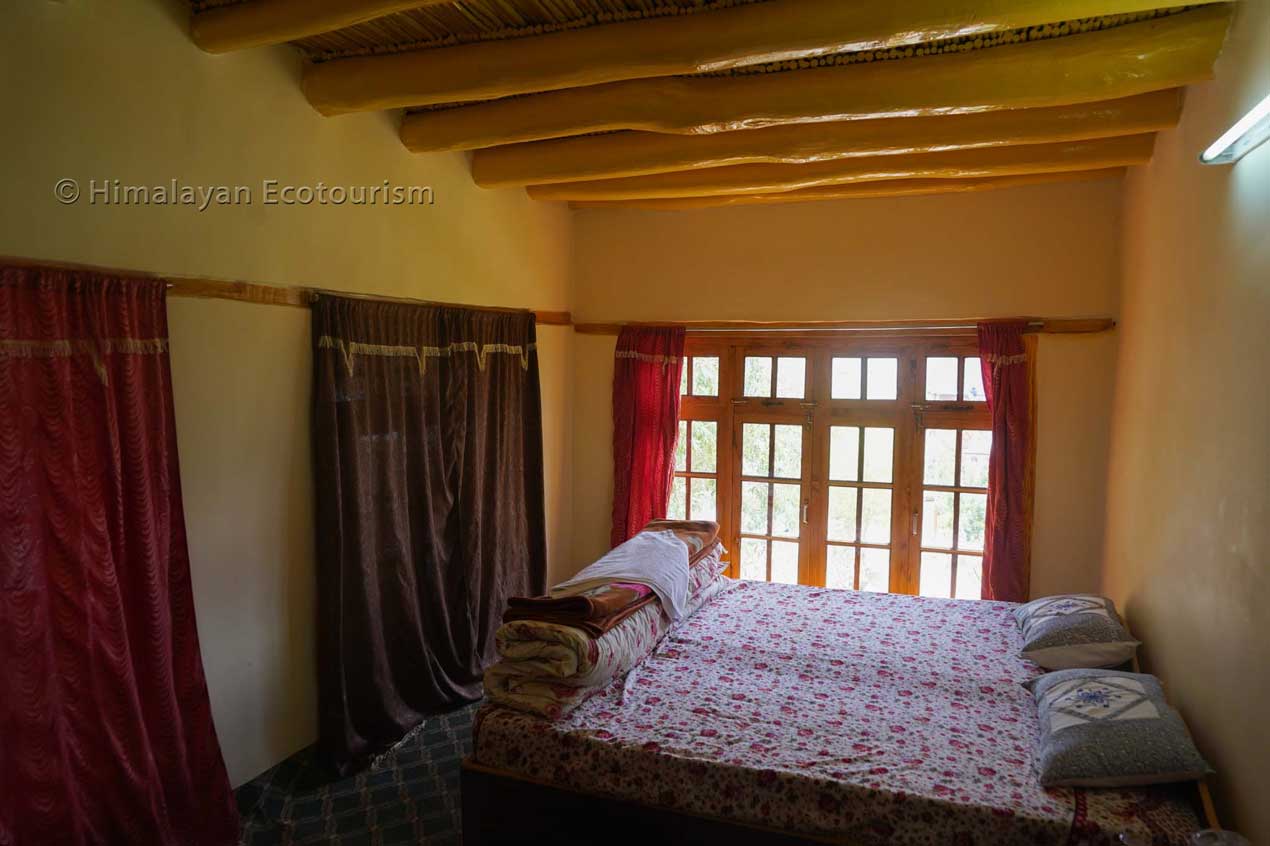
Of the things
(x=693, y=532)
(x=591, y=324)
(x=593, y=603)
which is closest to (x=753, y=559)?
(x=693, y=532)

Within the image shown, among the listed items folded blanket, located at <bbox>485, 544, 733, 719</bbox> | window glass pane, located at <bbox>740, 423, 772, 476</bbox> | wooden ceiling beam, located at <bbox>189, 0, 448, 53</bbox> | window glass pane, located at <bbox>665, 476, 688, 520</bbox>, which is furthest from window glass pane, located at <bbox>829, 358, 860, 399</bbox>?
wooden ceiling beam, located at <bbox>189, 0, 448, 53</bbox>

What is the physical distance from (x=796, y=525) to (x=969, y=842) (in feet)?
8.83

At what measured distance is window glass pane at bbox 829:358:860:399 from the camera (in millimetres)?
4547

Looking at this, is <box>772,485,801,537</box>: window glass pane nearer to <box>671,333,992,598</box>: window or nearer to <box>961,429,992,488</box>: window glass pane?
<box>671,333,992,598</box>: window

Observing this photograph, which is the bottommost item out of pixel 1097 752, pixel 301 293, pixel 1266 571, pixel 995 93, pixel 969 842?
pixel 969 842

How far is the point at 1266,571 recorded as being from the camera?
→ 6.10 ft

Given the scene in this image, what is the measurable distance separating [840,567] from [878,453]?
2.41ft

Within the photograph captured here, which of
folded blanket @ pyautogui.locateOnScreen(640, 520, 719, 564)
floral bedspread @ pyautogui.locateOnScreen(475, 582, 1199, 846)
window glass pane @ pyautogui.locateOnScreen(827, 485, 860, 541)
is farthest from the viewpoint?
window glass pane @ pyautogui.locateOnScreen(827, 485, 860, 541)

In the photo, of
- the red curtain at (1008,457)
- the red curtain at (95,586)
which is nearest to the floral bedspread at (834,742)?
the red curtain at (1008,457)

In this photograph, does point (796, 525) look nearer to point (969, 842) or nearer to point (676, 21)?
point (969, 842)

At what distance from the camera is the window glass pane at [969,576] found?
4328 millimetres

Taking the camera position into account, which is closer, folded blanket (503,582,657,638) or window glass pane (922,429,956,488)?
folded blanket (503,582,657,638)

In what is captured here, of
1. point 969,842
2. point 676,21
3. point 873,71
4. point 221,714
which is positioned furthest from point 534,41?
point 969,842

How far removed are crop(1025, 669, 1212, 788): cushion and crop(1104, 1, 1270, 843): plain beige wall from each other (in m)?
0.11
